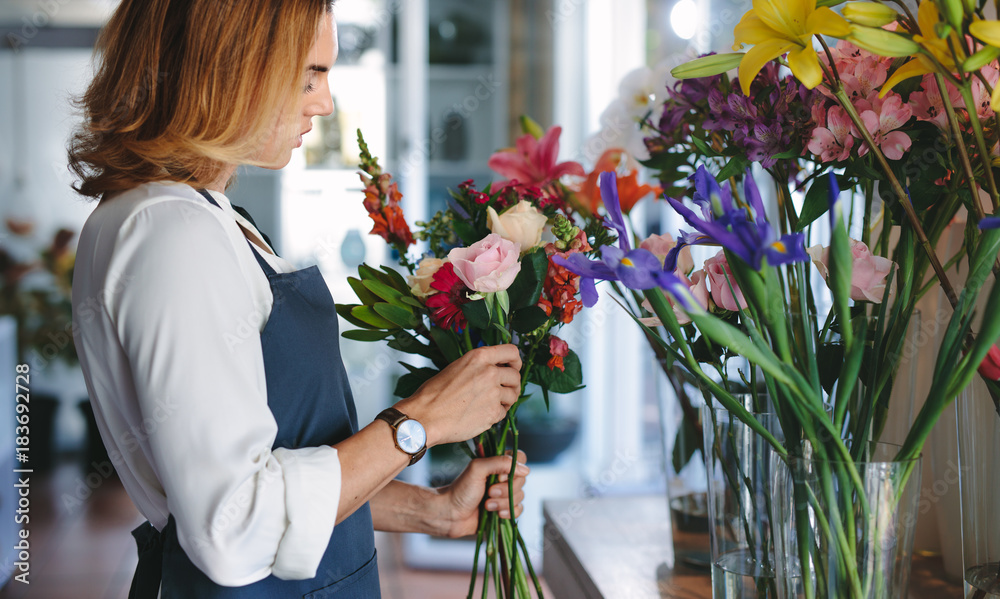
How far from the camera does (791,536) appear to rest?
2.06ft

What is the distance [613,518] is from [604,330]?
1981 millimetres

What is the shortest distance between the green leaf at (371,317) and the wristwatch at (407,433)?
10cm

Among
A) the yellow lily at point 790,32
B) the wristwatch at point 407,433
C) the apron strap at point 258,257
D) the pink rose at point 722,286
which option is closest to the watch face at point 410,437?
the wristwatch at point 407,433

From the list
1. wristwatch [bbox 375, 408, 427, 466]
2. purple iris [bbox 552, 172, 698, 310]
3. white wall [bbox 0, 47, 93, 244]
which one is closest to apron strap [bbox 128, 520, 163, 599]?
wristwatch [bbox 375, 408, 427, 466]

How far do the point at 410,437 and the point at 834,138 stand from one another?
0.48 meters

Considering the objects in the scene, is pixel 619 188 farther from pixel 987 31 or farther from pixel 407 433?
pixel 987 31

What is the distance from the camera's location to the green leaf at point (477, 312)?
0.79m

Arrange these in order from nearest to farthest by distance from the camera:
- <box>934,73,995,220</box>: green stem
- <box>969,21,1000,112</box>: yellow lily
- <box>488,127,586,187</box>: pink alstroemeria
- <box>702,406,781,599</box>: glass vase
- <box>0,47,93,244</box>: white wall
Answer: <box>969,21,1000,112</box>: yellow lily → <box>934,73,995,220</box>: green stem → <box>702,406,781,599</box>: glass vase → <box>488,127,586,187</box>: pink alstroemeria → <box>0,47,93,244</box>: white wall

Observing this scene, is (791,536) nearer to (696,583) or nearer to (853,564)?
(853,564)

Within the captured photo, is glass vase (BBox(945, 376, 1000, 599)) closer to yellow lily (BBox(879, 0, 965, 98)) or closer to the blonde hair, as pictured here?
yellow lily (BBox(879, 0, 965, 98))

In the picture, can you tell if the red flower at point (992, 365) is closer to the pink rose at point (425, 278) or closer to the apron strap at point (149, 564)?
the pink rose at point (425, 278)

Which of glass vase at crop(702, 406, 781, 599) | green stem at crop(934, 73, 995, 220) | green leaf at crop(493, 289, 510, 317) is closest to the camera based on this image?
green stem at crop(934, 73, 995, 220)

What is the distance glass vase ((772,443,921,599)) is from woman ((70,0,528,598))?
33 cm

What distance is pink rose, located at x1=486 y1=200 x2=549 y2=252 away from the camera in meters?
Answer: 0.81
